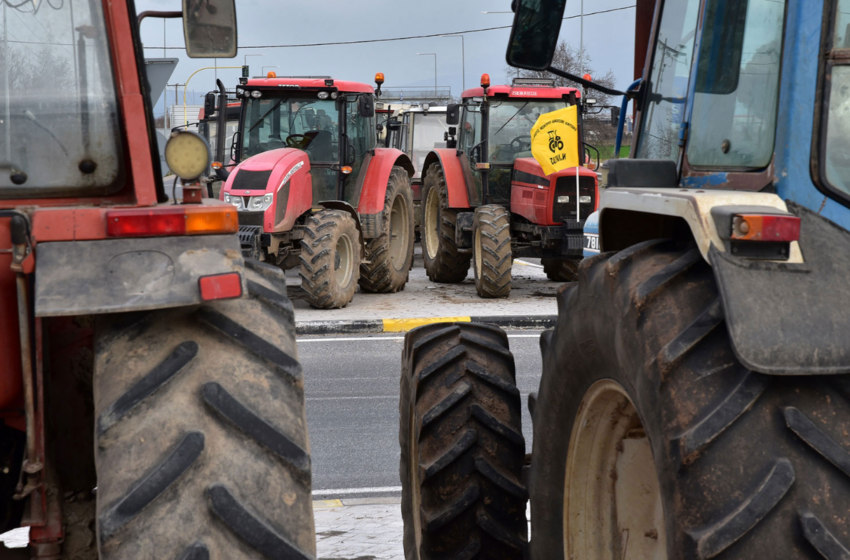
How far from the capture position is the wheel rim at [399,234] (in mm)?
13617

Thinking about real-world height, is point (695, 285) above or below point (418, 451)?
above

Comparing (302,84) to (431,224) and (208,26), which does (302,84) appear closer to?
(431,224)

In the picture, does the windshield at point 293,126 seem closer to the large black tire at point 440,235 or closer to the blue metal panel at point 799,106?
the large black tire at point 440,235

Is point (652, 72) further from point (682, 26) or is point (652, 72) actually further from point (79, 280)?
point (79, 280)

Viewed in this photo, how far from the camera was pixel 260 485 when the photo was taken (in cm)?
192

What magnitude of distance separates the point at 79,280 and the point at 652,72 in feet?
6.62

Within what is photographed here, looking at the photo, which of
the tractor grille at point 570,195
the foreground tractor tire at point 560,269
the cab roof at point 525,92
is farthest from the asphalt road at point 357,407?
the cab roof at point 525,92

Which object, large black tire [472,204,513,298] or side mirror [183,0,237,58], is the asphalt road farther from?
side mirror [183,0,237,58]

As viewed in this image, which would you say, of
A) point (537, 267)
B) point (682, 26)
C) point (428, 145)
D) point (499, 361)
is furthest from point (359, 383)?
point (428, 145)

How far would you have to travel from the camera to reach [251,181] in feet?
35.7

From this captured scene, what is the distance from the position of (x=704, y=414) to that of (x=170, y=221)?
1.16m

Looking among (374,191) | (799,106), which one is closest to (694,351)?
(799,106)

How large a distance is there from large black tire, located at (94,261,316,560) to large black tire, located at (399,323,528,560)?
3.61 ft

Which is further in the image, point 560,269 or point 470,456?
point 560,269
